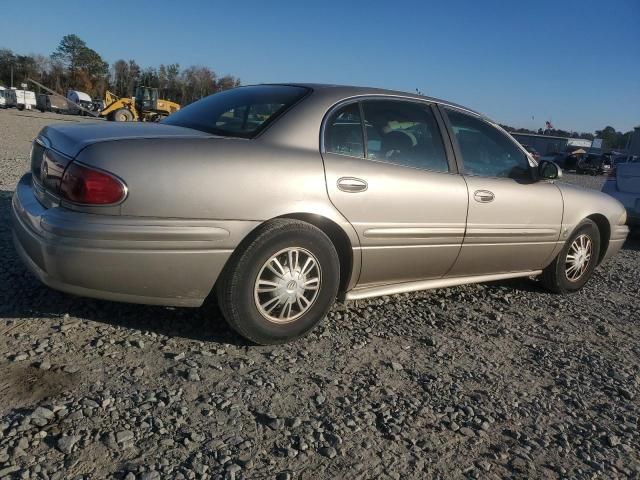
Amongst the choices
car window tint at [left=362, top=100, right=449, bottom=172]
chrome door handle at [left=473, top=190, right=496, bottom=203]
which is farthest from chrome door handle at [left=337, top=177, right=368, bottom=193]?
chrome door handle at [left=473, top=190, right=496, bottom=203]

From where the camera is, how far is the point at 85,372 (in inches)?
99.3

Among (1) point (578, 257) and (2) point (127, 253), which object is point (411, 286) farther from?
(1) point (578, 257)

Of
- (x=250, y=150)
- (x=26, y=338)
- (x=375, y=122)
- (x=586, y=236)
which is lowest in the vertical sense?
(x=26, y=338)

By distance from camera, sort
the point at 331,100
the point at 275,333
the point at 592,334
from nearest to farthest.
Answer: the point at 275,333, the point at 331,100, the point at 592,334

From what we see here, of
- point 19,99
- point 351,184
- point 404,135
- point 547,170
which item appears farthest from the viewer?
point 19,99

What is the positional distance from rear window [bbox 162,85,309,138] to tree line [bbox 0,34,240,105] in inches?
3241

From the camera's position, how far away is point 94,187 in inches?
98.4

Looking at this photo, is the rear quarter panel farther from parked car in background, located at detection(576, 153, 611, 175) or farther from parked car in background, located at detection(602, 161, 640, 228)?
parked car in background, located at detection(576, 153, 611, 175)

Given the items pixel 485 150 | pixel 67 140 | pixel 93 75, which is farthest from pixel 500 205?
pixel 93 75

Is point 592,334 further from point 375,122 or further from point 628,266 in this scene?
point 628,266

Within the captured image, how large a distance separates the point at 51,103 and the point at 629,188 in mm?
60436

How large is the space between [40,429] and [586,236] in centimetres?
437

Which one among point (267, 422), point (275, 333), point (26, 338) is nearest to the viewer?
point (267, 422)

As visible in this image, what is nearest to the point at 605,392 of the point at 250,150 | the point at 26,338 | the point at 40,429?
the point at 250,150
